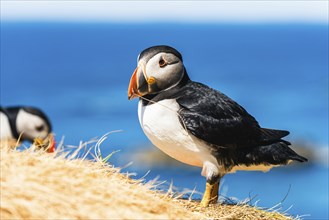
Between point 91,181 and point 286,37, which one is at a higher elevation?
point 286,37

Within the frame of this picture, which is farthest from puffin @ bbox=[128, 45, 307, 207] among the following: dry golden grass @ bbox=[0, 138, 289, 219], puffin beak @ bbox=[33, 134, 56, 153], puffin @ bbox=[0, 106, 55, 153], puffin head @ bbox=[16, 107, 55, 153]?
puffin head @ bbox=[16, 107, 55, 153]

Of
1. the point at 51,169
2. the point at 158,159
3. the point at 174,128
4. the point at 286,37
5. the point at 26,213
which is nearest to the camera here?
the point at 26,213

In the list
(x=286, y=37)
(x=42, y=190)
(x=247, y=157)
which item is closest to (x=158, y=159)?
(x=247, y=157)

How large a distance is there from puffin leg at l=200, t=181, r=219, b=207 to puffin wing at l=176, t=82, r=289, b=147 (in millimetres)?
343

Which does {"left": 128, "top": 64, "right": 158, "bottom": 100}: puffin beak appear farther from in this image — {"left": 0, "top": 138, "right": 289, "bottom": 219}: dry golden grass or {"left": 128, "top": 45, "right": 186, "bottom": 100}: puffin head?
{"left": 0, "top": 138, "right": 289, "bottom": 219}: dry golden grass

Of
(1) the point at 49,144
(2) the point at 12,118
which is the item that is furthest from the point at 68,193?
(2) the point at 12,118

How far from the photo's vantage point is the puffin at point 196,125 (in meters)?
→ 6.38

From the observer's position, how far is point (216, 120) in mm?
6535

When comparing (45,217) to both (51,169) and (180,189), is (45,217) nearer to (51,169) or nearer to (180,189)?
(51,169)

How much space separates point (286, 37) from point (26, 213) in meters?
89.5

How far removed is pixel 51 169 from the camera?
17.5 ft

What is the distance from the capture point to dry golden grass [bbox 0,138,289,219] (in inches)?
197

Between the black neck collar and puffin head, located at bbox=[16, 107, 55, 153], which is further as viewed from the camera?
puffin head, located at bbox=[16, 107, 55, 153]

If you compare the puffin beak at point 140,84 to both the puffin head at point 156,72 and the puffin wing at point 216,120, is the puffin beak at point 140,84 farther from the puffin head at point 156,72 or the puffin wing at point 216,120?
the puffin wing at point 216,120
